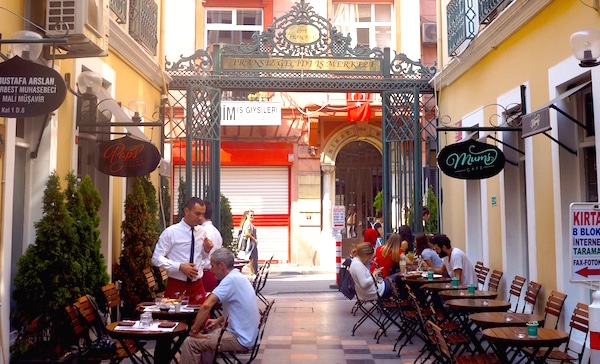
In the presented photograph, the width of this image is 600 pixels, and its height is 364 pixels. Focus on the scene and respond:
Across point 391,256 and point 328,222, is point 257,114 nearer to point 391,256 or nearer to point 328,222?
point 328,222

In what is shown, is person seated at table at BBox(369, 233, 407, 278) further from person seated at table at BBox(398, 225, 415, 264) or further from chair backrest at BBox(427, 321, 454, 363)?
chair backrest at BBox(427, 321, 454, 363)

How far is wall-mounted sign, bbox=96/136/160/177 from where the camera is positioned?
793cm

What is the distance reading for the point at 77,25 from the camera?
6.41 m

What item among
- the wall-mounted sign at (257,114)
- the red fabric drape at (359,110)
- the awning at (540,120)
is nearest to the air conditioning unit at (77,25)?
the awning at (540,120)

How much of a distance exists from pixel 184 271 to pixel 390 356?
2953 mm

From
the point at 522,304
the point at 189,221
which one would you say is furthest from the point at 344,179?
the point at 189,221

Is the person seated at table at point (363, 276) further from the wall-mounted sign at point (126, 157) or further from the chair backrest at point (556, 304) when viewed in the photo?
the wall-mounted sign at point (126, 157)

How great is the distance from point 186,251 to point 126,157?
1.57 m

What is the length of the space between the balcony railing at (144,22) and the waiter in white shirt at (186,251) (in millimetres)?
4093

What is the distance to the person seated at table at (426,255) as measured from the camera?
1048cm

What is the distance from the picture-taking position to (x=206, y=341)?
18.6 feet

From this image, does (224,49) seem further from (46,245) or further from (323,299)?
(46,245)

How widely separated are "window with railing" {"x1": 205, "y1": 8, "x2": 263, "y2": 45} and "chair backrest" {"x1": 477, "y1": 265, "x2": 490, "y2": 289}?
11815mm

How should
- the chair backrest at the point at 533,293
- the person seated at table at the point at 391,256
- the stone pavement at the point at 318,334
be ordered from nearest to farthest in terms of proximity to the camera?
the chair backrest at the point at 533,293 < the stone pavement at the point at 318,334 < the person seated at table at the point at 391,256
